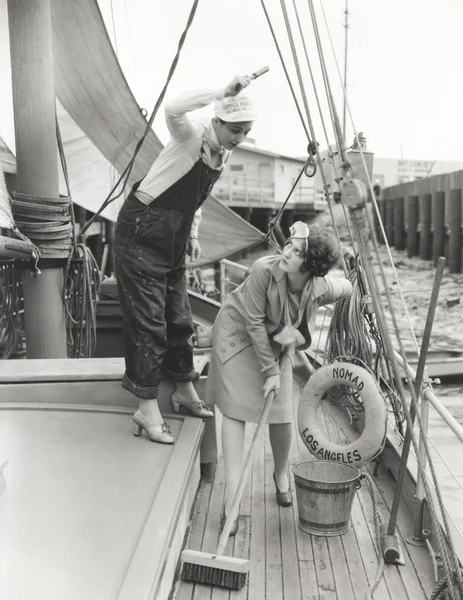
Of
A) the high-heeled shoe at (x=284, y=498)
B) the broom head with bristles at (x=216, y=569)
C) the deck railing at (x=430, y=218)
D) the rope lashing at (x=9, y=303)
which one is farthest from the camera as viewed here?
the deck railing at (x=430, y=218)

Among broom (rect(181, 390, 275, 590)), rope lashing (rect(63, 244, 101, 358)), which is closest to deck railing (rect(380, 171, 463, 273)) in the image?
rope lashing (rect(63, 244, 101, 358))

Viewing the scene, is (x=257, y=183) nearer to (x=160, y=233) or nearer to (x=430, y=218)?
(x=430, y=218)

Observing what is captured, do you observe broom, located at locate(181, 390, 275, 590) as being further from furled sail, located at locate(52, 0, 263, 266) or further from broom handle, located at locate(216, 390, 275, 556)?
furled sail, located at locate(52, 0, 263, 266)

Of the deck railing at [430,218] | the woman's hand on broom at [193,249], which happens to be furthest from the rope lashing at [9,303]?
the deck railing at [430,218]

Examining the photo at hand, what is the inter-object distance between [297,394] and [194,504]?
7.28 ft

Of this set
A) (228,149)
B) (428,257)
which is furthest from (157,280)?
(428,257)

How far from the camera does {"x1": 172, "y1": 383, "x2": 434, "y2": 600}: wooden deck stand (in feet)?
7.66

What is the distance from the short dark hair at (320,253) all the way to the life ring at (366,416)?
66cm

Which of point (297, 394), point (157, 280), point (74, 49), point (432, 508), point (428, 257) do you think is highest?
point (74, 49)

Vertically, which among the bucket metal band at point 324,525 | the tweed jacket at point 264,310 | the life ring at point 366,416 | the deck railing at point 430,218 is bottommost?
the deck railing at point 430,218

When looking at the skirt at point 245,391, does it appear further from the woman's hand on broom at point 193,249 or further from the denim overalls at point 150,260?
the woman's hand on broom at point 193,249

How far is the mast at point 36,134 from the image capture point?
4207mm

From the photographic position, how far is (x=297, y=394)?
16.8ft

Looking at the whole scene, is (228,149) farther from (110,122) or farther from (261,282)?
(110,122)
